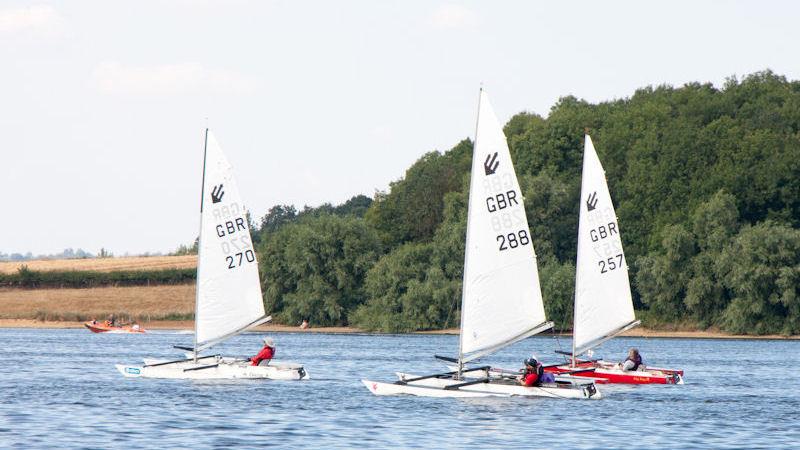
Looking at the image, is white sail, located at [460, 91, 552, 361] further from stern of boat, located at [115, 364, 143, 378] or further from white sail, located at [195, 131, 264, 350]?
stern of boat, located at [115, 364, 143, 378]

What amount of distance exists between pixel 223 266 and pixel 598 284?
47.5ft

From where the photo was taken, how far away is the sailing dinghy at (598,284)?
5772cm

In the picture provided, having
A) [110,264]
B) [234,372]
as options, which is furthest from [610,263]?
[110,264]

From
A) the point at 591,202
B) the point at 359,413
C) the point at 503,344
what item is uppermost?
the point at 591,202

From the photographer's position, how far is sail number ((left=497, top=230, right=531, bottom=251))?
1884 inches

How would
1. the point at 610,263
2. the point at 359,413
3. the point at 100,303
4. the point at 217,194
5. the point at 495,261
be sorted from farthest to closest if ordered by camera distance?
the point at 100,303
the point at 610,263
the point at 217,194
the point at 495,261
the point at 359,413

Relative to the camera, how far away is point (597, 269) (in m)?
58.6

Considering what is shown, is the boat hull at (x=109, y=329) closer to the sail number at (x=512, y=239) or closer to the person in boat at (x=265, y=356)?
the person in boat at (x=265, y=356)

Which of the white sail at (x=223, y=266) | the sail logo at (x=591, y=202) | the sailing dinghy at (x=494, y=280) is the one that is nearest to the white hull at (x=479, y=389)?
the sailing dinghy at (x=494, y=280)

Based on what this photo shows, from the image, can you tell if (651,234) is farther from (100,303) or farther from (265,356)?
(265,356)

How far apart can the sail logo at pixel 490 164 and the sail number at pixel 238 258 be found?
14.6m

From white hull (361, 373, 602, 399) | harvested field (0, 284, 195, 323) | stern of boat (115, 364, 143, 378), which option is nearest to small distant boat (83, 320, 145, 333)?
harvested field (0, 284, 195, 323)

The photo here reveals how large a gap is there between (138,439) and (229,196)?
67.7ft

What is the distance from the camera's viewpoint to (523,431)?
41156mm
